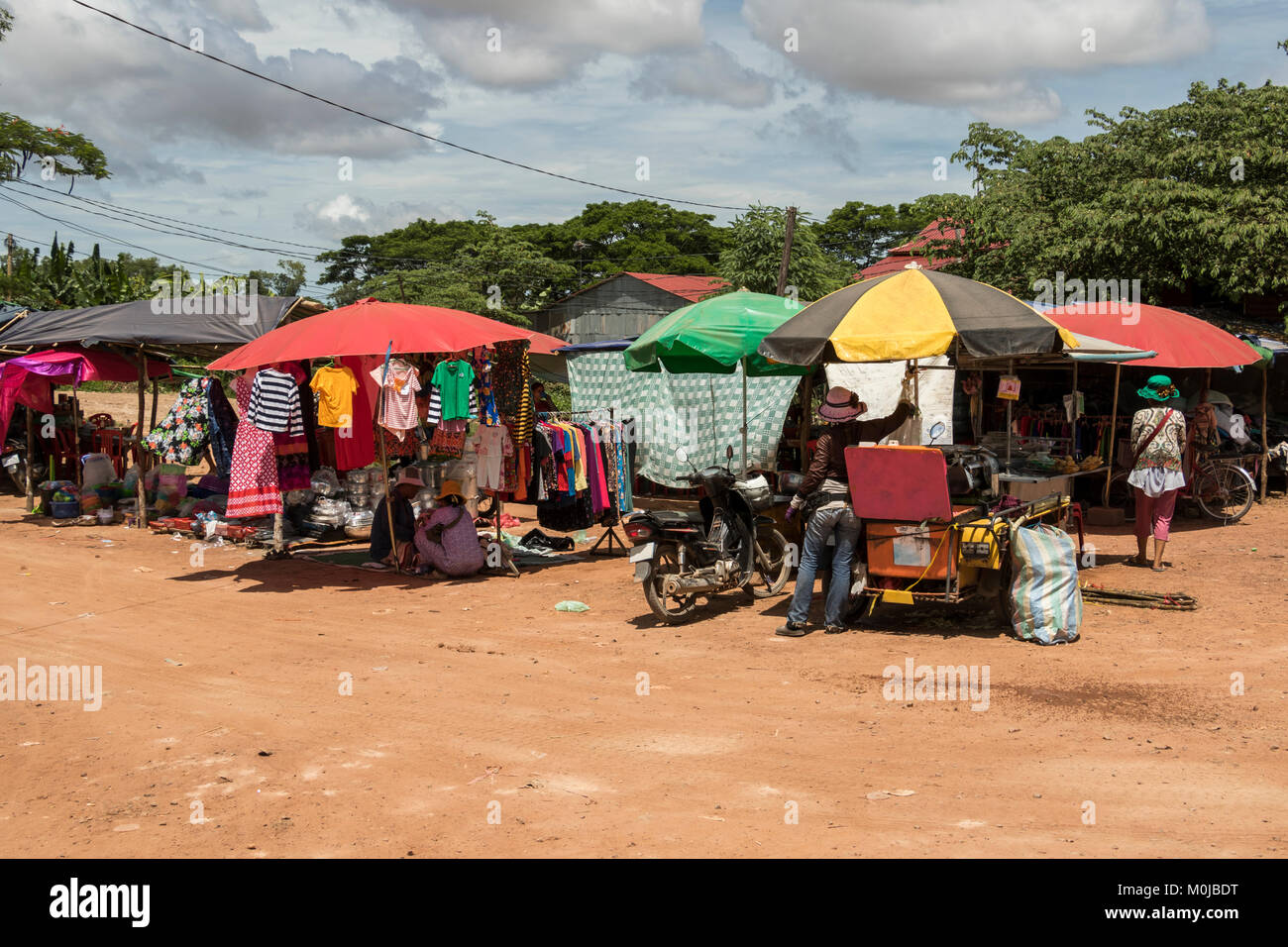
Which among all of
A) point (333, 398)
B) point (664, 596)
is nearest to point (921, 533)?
point (664, 596)

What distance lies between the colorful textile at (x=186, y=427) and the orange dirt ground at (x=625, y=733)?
3.81m

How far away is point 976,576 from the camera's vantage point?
8305 mm

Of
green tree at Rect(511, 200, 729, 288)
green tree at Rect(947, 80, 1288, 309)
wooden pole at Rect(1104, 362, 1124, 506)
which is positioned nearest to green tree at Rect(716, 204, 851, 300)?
green tree at Rect(947, 80, 1288, 309)

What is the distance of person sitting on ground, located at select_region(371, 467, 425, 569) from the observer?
38.5ft

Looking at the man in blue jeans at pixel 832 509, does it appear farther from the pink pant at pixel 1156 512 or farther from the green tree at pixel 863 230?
the green tree at pixel 863 230

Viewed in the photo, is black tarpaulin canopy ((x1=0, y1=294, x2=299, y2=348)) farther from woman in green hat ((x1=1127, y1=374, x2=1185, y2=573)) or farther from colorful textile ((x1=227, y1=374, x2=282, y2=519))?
woman in green hat ((x1=1127, y1=374, x2=1185, y2=573))

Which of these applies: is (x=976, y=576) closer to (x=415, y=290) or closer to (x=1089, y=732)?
(x=1089, y=732)

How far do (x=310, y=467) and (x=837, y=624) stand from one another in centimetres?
730

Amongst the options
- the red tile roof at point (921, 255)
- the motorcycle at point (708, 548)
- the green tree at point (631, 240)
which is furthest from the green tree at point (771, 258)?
the green tree at point (631, 240)

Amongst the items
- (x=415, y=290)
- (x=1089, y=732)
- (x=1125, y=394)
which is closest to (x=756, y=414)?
(x=1125, y=394)

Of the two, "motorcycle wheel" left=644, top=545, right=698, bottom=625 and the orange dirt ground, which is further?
"motorcycle wheel" left=644, top=545, right=698, bottom=625

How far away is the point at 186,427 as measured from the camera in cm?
1371

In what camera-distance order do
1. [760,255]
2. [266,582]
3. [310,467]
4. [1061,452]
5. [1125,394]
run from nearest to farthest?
[266,582] < [310,467] < [1061,452] < [1125,394] < [760,255]

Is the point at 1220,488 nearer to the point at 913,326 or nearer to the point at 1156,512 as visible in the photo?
the point at 1156,512
